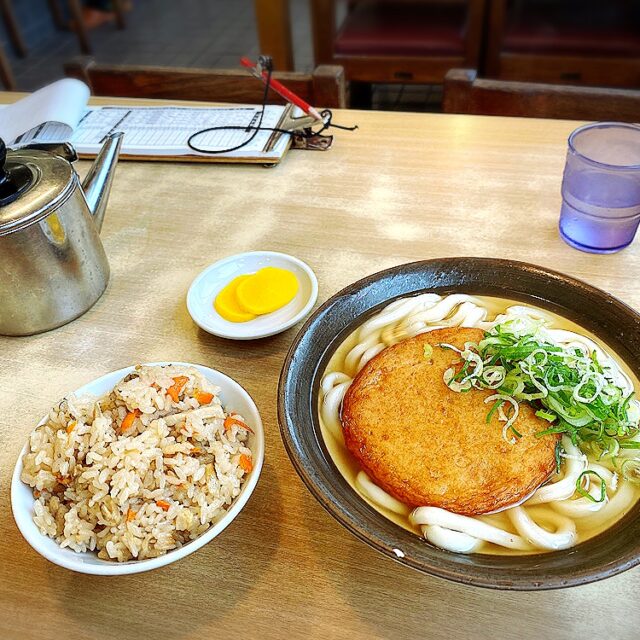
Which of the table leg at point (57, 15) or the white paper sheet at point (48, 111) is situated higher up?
the white paper sheet at point (48, 111)

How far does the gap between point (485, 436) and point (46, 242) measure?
0.87 metres

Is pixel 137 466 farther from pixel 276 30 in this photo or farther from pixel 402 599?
pixel 276 30

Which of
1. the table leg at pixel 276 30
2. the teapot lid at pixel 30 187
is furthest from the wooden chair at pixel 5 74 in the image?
the teapot lid at pixel 30 187

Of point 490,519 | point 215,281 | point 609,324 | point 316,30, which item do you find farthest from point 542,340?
point 316,30

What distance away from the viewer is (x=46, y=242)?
1.15 metres

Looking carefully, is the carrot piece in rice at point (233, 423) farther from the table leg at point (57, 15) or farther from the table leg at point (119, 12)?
the table leg at point (57, 15)

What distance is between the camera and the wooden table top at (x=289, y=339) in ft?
2.73

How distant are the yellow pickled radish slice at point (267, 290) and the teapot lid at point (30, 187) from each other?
15.6 inches

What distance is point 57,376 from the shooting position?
47.7 inches

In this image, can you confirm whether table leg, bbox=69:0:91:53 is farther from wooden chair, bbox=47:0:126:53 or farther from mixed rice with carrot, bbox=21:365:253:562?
mixed rice with carrot, bbox=21:365:253:562

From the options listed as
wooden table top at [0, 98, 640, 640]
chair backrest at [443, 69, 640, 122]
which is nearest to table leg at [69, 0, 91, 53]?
wooden table top at [0, 98, 640, 640]

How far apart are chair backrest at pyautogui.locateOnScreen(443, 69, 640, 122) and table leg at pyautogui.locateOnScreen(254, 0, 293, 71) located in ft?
6.48

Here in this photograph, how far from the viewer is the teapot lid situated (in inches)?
43.0

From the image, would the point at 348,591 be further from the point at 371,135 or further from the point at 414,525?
the point at 371,135
